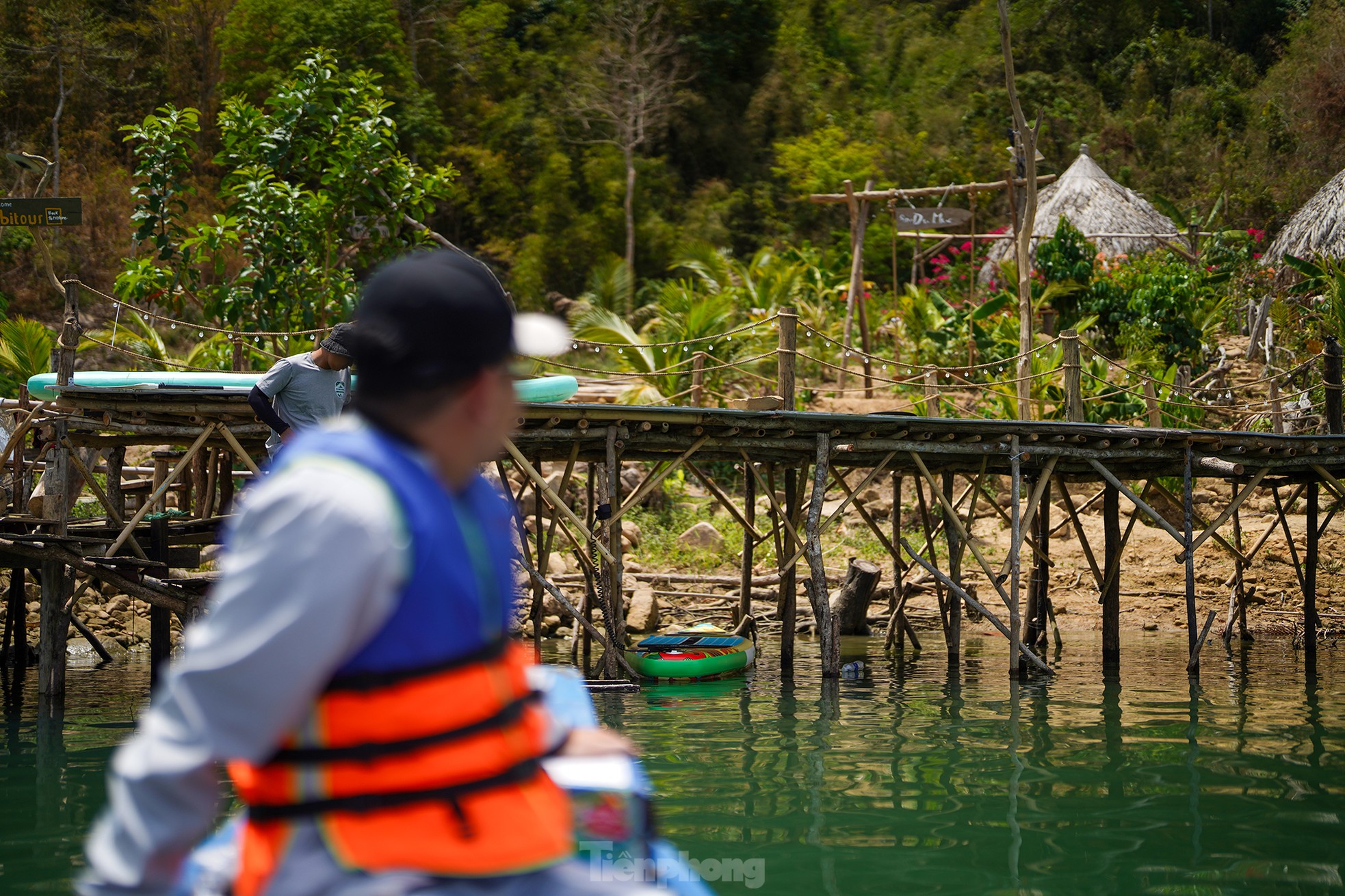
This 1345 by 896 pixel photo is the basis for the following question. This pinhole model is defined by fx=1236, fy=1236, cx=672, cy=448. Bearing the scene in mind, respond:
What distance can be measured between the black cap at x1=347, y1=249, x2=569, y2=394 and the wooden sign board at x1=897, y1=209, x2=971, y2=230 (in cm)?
1556

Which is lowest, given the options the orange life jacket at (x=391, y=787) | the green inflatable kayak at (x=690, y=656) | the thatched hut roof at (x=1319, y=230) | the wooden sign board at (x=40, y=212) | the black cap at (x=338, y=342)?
the green inflatable kayak at (x=690, y=656)

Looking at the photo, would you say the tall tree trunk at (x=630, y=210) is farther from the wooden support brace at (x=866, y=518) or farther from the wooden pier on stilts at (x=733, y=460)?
the wooden support brace at (x=866, y=518)

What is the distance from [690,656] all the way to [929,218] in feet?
25.6

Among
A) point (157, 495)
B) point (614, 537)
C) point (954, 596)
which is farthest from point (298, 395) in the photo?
point (954, 596)

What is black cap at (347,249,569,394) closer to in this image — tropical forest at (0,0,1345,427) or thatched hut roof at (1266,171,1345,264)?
tropical forest at (0,0,1345,427)

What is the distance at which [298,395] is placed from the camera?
7160mm

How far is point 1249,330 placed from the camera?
838 inches

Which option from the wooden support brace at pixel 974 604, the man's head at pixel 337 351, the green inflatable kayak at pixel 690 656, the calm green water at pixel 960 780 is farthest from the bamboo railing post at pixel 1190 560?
the man's head at pixel 337 351

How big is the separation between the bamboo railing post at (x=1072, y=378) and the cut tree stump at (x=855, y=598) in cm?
432

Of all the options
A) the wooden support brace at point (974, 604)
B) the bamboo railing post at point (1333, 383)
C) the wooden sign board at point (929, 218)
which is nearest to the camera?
the wooden support brace at point (974, 604)

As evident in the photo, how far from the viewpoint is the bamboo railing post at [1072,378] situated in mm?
12164

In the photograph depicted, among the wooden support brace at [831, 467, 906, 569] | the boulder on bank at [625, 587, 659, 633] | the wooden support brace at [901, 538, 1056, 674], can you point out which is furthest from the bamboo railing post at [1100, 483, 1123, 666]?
the boulder on bank at [625, 587, 659, 633]

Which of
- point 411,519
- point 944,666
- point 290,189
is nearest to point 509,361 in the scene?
point 411,519

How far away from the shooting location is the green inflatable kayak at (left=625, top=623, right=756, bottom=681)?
11844mm
